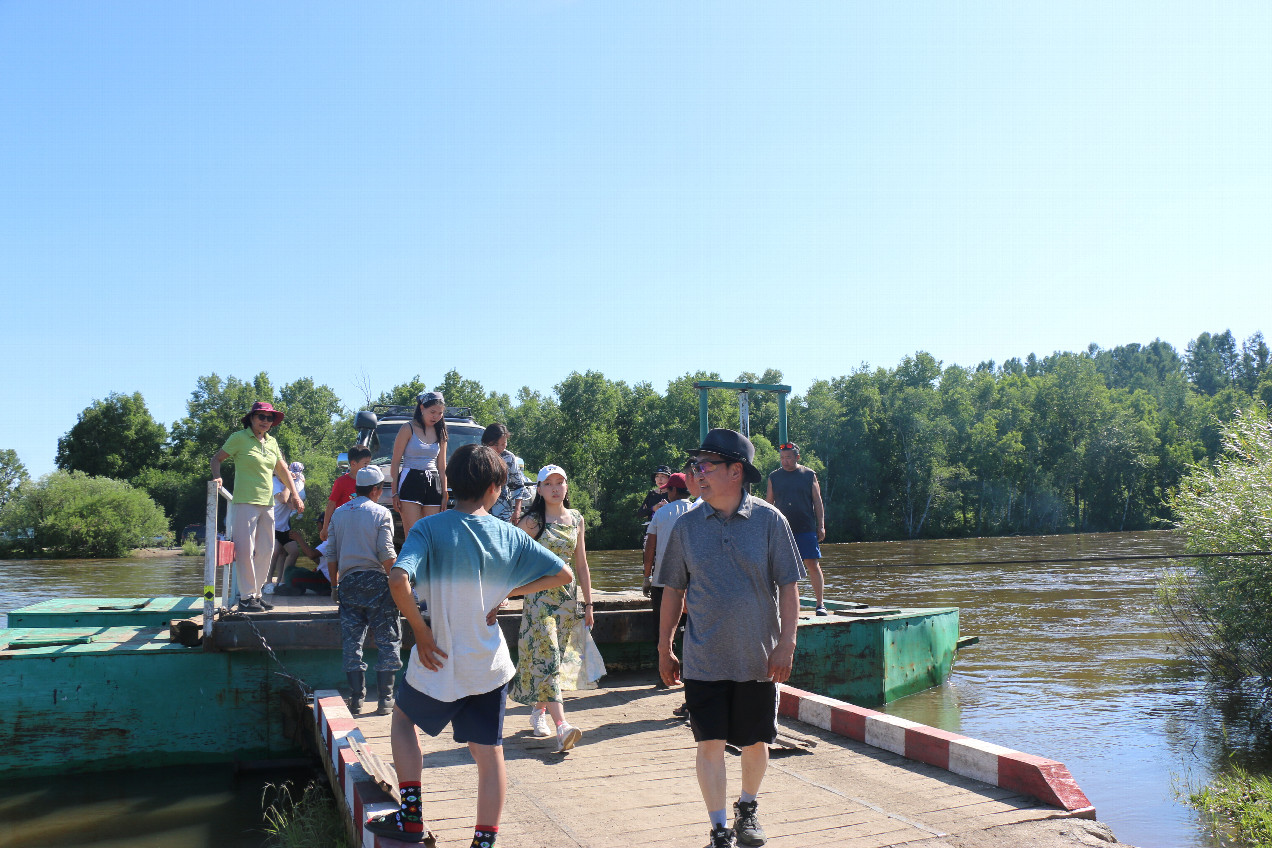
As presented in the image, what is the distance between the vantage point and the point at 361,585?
276 inches

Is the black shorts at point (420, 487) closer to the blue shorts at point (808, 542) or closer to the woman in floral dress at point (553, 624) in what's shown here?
the woman in floral dress at point (553, 624)

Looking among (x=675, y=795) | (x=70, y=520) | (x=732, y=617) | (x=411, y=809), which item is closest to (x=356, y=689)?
(x=675, y=795)

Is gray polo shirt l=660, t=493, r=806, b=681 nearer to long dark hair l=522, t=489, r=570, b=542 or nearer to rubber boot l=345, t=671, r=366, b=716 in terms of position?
long dark hair l=522, t=489, r=570, b=542

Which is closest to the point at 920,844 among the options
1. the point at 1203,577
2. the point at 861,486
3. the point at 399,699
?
the point at 399,699

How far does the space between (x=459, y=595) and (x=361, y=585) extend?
11.6 feet

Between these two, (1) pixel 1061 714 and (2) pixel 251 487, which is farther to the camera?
(1) pixel 1061 714

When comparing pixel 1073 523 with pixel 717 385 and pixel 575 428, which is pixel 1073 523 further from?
pixel 717 385

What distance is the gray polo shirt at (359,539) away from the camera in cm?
698

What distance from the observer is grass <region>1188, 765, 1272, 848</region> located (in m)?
6.64

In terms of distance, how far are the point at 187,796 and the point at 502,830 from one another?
13.9 ft

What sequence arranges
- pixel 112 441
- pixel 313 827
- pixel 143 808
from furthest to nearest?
pixel 112 441 < pixel 143 808 < pixel 313 827

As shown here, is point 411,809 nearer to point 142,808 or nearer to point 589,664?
point 589,664

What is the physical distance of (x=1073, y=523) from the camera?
70875 millimetres

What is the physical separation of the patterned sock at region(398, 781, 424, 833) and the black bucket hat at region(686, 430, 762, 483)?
188 centimetres
